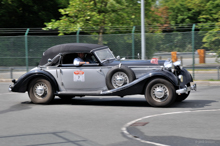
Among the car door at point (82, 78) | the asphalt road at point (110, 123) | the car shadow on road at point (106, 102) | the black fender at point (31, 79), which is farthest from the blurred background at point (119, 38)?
the car door at point (82, 78)

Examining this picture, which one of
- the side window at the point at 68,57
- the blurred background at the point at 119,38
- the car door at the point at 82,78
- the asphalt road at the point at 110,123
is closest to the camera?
the asphalt road at the point at 110,123

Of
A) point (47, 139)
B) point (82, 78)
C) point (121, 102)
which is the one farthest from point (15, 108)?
point (47, 139)

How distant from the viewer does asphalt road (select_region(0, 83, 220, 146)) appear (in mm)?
6906

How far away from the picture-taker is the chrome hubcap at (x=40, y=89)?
38.0 feet

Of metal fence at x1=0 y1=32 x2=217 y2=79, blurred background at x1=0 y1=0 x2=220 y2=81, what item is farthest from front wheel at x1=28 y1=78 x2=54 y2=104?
blurred background at x1=0 y1=0 x2=220 y2=81

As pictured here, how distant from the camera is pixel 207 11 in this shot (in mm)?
37188

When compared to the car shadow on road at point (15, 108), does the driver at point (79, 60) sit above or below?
above

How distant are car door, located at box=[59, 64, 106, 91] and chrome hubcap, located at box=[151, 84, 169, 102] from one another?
1448 millimetres

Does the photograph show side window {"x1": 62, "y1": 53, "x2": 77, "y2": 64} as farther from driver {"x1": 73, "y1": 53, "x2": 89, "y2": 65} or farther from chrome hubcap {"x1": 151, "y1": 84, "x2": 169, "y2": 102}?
chrome hubcap {"x1": 151, "y1": 84, "x2": 169, "y2": 102}

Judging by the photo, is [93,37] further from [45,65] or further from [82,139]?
[82,139]

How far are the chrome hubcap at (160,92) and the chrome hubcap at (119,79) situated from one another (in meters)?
0.80

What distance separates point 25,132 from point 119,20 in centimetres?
1637

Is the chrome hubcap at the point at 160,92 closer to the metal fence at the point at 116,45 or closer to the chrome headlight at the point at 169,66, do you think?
the chrome headlight at the point at 169,66

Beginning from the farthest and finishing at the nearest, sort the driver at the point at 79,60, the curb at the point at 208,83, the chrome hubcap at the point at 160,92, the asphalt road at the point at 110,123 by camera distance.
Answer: the curb at the point at 208,83, the driver at the point at 79,60, the chrome hubcap at the point at 160,92, the asphalt road at the point at 110,123
